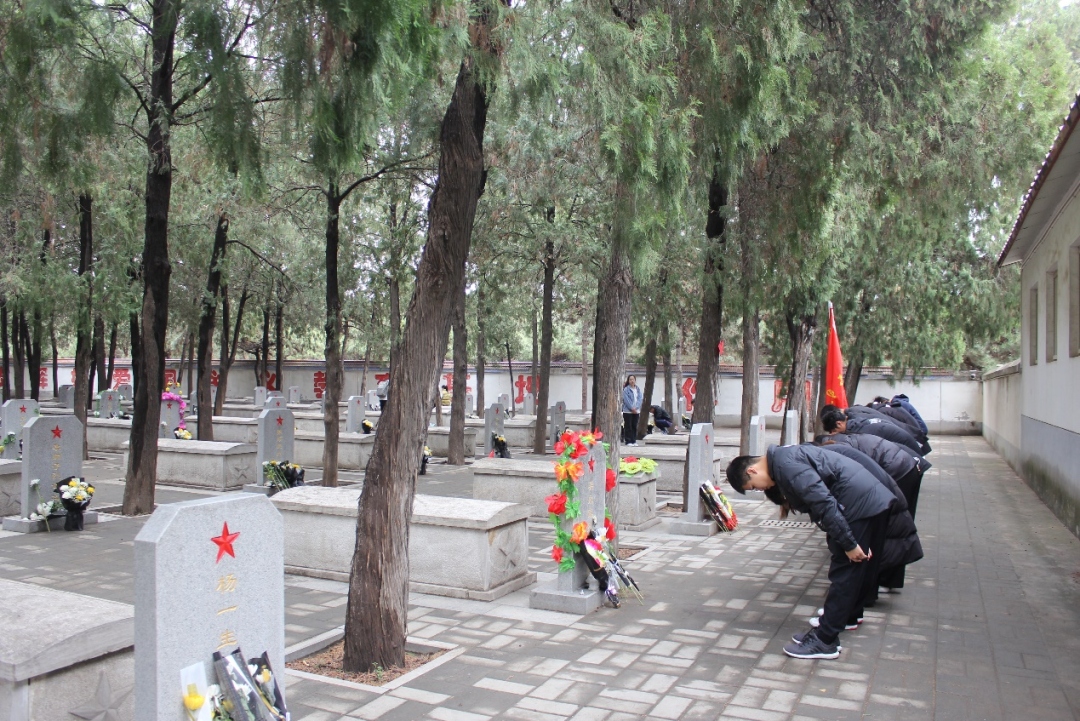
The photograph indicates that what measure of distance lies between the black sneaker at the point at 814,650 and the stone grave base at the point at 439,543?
2.55m

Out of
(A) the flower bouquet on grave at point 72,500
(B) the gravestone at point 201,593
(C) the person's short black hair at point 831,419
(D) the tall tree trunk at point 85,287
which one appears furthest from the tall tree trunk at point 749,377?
(D) the tall tree trunk at point 85,287

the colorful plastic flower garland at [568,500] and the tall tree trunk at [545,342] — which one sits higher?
the tall tree trunk at [545,342]

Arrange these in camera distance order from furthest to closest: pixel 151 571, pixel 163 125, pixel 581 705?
pixel 163 125 < pixel 581 705 < pixel 151 571

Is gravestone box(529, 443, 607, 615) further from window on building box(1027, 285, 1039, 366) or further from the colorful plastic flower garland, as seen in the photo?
window on building box(1027, 285, 1039, 366)

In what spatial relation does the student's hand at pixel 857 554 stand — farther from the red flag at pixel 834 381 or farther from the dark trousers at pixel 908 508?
the red flag at pixel 834 381

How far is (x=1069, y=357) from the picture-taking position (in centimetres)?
1065

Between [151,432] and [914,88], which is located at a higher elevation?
[914,88]

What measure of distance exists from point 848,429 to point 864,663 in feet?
11.6

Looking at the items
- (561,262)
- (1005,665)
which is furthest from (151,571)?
(561,262)

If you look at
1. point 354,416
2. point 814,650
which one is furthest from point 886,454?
point 354,416

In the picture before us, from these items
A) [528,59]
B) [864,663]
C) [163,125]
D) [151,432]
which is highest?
[163,125]

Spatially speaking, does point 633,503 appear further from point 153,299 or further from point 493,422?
point 493,422

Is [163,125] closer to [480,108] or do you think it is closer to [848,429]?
[480,108]

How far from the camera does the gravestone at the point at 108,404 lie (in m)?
23.7
